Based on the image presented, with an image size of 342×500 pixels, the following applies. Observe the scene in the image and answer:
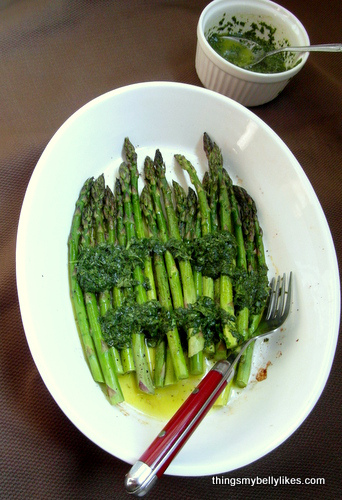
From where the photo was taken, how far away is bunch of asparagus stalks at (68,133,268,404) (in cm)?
114

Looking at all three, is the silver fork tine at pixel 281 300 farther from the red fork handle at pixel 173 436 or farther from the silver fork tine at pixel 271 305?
the red fork handle at pixel 173 436

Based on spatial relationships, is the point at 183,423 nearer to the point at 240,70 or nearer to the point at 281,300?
the point at 281,300

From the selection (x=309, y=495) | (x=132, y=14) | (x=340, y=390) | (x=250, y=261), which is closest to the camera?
(x=309, y=495)

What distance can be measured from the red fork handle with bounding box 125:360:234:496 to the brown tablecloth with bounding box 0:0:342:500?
291 mm

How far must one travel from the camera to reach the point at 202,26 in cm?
150

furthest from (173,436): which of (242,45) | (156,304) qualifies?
(242,45)

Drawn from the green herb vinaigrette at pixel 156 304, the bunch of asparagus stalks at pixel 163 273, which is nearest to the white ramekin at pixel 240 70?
the bunch of asparagus stalks at pixel 163 273

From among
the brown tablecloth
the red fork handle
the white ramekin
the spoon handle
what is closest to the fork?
the red fork handle

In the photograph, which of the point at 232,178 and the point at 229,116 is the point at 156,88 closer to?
the point at 229,116

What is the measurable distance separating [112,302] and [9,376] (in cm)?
36

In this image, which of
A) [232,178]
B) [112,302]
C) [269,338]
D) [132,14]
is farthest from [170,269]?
[132,14]

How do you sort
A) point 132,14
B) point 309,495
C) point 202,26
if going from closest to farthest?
point 309,495
point 202,26
point 132,14

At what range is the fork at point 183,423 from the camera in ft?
2.44

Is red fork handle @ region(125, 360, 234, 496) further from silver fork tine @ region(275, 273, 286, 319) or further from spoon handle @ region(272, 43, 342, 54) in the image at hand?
spoon handle @ region(272, 43, 342, 54)
